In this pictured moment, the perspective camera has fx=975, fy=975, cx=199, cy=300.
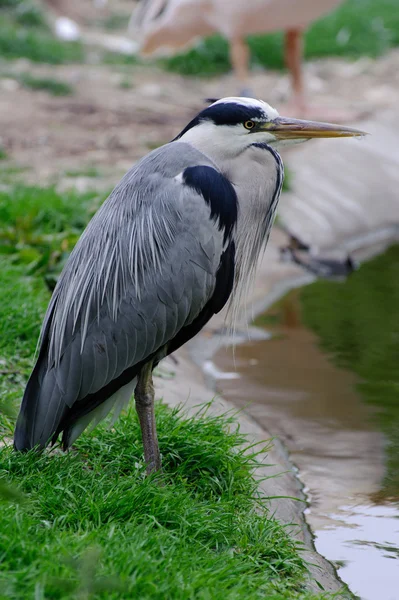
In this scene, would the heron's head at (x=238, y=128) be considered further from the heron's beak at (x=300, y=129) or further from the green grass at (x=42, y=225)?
the green grass at (x=42, y=225)

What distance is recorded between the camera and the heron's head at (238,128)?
3598 mm

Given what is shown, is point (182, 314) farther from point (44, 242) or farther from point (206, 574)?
point (44, 242)

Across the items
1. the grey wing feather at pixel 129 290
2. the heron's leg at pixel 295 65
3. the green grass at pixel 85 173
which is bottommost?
the grey wing feather at pixel 129 290

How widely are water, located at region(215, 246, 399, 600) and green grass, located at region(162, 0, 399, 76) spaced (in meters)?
6.52

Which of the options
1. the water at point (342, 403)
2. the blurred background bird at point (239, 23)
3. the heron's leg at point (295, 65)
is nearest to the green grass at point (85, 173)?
the water at point (342, 403)

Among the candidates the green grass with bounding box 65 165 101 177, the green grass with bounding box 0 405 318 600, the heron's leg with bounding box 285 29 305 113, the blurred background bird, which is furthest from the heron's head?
the heron's leg with bounding box 285 29 305 113

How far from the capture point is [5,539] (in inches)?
116

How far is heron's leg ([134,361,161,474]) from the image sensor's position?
3.76 m

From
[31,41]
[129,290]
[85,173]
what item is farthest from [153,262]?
[31,41]

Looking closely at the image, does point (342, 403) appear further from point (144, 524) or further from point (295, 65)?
point (295, 65)

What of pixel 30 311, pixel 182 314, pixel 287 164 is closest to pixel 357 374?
pixel 30 311

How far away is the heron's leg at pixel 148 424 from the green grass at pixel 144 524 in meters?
0.08

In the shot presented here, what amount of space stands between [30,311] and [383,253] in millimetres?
3849

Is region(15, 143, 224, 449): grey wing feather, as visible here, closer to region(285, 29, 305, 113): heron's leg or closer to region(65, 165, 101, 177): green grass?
region(65, 165, 101, 177): green grass
